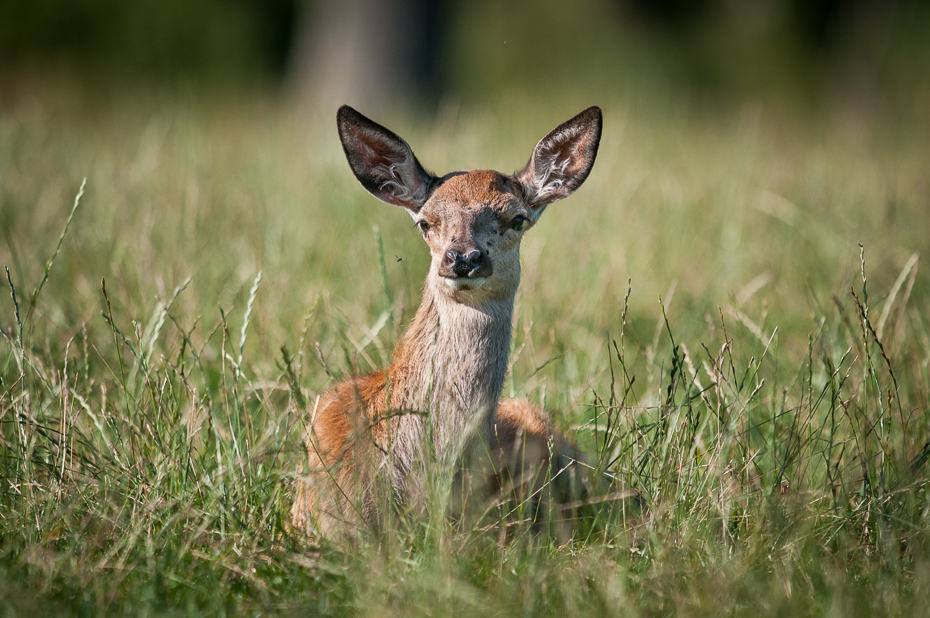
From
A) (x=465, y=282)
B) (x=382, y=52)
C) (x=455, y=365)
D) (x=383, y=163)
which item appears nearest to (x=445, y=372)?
(x=455, y=365)

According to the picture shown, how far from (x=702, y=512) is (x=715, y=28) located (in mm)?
17596

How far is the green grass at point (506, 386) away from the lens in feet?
6.57

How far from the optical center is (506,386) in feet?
10.4

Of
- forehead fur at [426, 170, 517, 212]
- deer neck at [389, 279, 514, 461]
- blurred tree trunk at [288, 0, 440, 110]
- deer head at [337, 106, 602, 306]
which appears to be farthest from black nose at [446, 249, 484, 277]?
blurred tree trunk at [288, 0, 440, 110]

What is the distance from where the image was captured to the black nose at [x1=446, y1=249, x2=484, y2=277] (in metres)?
2.40

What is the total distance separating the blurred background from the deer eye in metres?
6.87

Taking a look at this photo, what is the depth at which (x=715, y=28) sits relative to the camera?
58.2ft

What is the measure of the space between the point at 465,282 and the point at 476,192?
0.41 m

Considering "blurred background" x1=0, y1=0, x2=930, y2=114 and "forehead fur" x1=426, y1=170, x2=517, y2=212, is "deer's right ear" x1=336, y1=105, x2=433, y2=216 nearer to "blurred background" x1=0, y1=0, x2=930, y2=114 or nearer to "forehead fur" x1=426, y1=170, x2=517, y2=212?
"forehead fur" x1=426, y1=170, x2=517, y2=212

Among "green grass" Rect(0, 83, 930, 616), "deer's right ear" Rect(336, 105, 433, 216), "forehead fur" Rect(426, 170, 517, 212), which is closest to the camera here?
"green grass" Rect(0, 83, 930, 616)

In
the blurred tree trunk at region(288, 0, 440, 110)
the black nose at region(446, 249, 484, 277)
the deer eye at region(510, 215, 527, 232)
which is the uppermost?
the blurred tree trunk at region(288, 0, 440, 110)

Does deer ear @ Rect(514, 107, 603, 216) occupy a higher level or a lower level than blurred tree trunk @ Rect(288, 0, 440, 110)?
lower

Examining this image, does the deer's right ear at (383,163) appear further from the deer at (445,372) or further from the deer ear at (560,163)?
the deer ear at (560,163)

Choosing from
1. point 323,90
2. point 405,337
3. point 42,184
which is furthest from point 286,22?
point 405,337
